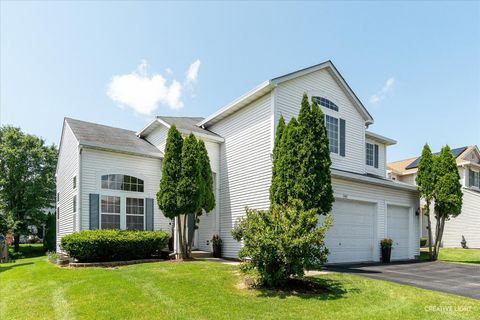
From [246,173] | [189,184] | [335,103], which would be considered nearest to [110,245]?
[189,184]

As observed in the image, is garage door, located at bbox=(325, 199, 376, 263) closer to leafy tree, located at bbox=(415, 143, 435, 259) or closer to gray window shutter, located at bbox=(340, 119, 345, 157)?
gray window shutter, located at bbox=(340, 119, 345, 157)

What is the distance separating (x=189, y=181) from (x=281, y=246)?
591 cm

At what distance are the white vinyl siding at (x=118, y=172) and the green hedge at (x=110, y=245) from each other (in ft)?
3.57

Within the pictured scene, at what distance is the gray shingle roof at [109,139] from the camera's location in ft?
46.7

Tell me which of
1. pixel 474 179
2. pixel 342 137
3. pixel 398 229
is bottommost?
pixel 398 229

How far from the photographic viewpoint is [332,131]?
15.2 metres

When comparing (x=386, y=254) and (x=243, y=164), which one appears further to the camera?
(x=386, y=254)

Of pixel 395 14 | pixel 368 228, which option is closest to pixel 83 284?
pixel 368 228

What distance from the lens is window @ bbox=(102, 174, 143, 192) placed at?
14189 mm

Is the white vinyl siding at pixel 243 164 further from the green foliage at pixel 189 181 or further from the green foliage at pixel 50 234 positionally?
the green foliage at pixel 50 234

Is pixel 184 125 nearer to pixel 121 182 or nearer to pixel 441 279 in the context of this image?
pixel 121 182

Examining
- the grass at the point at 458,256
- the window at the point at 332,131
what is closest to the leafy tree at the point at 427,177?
the grass at the point at 458,256

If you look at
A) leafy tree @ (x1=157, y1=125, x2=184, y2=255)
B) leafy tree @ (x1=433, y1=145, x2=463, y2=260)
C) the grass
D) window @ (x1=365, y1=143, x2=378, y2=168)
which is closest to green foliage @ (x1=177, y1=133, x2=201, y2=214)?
leafy tree @ (x1=157, y1=125, x2=184, y2=255)

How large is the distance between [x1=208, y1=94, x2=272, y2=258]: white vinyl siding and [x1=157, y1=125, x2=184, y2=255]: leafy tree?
2.51 m
